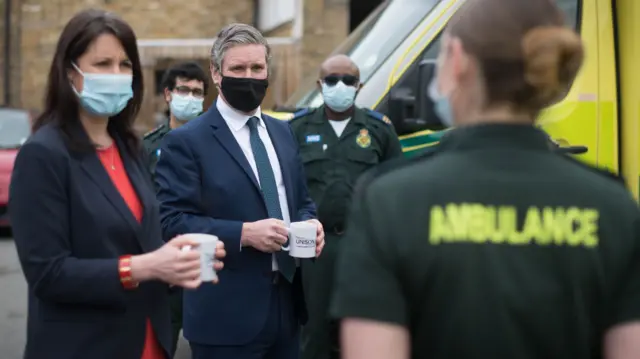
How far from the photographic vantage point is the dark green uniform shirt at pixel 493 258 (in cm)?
171

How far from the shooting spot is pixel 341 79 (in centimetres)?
579

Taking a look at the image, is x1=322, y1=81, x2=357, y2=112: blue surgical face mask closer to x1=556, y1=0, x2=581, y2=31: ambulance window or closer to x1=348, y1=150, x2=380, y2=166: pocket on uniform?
x1=348, y1=150, x2=380, y2=166: pocket on uniform

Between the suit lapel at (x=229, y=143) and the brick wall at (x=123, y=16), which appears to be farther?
the brick wall at (x=123, y=16)

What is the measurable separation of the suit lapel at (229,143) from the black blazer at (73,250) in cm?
72

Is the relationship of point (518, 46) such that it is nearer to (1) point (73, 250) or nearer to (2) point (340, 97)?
(1) point (73, 250)

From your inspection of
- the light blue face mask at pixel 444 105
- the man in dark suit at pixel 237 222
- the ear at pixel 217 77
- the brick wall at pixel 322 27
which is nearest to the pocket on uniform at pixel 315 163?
the ear at pixel 217 77

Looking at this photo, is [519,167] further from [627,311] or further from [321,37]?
[321,37]

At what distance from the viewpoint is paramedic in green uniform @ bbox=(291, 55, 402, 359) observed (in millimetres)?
5547

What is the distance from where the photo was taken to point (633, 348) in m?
1.77

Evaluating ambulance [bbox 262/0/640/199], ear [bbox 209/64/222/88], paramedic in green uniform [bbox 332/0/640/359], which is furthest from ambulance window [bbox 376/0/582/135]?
paramedic in green uniform [bbox 332/0/640/359]

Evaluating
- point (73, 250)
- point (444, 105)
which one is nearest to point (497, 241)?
point (444, 105)

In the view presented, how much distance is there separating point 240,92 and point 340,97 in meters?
2.11

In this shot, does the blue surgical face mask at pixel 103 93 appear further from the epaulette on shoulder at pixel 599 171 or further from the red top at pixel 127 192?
the epaulette on shoulder at pixel 599 171

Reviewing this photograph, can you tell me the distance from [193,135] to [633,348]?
2.14 m
